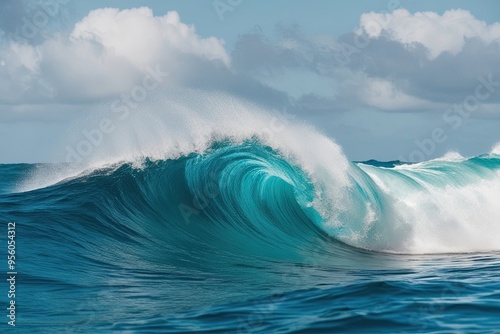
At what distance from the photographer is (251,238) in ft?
49.0

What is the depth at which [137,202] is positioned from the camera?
1620 centimetres

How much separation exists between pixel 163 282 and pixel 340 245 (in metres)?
A: 5.64

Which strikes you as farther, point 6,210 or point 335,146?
point 335,146

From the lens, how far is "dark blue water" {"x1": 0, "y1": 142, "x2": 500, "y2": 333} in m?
7.38

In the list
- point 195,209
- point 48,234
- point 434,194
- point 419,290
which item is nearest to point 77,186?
point 195,209

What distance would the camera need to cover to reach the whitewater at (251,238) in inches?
296

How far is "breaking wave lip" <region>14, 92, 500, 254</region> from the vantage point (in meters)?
14.6

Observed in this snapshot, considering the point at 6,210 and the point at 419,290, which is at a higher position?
the point at 6,210

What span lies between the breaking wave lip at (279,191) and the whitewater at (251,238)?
5 centimetres

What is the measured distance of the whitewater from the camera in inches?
296

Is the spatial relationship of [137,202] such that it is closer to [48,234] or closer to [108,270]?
[48,234]

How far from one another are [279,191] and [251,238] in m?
3.05

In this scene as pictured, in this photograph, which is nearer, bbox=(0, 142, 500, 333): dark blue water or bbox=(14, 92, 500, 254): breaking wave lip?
bbox=(0, 142, 500, 333): dark blue water

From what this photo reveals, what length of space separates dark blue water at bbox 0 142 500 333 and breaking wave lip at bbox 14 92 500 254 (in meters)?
0.05
